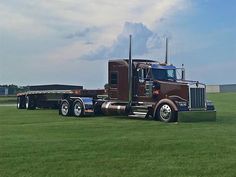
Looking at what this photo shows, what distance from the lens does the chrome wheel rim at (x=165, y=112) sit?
19969mm

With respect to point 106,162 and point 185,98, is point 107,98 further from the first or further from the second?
point 106,162

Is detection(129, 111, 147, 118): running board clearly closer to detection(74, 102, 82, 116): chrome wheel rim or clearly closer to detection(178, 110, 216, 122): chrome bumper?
detection(178, 110, 216, 122): chrome bumper

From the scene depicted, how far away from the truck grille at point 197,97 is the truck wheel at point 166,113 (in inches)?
39.7

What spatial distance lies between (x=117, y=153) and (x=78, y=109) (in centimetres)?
1374

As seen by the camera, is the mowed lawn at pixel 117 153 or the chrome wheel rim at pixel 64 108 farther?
the chrome wheel rim at pixel 64 108

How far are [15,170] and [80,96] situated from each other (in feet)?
53.6

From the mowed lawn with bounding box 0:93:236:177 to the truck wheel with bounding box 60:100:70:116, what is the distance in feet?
30.6

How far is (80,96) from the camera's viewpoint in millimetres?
24766

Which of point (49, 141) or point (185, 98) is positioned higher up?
point (185, 98)

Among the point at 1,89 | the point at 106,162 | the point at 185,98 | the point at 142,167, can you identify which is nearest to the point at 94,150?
the point at 106,162

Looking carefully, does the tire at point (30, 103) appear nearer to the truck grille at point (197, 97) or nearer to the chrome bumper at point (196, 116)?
the truck grille at point (197, 97)

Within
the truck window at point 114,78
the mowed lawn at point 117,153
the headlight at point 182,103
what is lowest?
the mowed lawn at point 117,153

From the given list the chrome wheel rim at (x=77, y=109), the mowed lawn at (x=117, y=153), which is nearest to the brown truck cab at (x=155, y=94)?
the chrome wheel rim at (x=77, y=109)

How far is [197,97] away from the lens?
20609 millimetres
